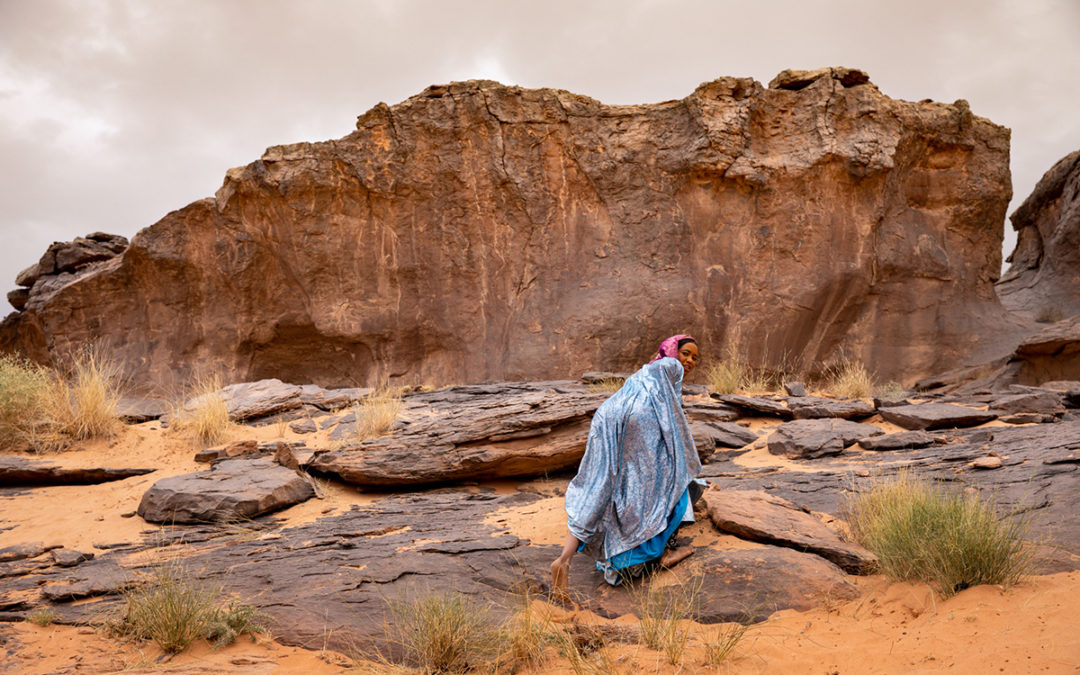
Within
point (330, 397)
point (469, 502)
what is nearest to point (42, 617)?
point (469, 502)

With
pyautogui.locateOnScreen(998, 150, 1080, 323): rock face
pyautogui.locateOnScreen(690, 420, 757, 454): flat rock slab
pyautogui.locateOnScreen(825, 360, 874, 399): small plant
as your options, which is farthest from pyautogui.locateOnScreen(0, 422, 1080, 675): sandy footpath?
pyautogui.locateOnScreen(998, 150, 1080, 323): rock face

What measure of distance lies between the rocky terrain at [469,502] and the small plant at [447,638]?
0.29 meters

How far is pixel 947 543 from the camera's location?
322 cm

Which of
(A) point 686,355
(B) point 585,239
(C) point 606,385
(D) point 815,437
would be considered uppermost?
(B) point 585,239

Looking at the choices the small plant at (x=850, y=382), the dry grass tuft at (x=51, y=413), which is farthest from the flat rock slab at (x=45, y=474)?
the small plant at (x=850, y=382)

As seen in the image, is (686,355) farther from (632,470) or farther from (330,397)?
(330,397)

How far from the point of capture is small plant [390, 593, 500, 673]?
9.89 ft

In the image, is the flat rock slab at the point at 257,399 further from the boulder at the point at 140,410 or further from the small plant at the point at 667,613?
the small plant at the point at 667,613

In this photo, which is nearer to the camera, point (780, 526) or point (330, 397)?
point (780, 526)

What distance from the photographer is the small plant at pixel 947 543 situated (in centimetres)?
317

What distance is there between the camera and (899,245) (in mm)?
12570

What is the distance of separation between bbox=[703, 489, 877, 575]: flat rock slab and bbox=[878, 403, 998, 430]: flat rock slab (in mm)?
Result: 3498

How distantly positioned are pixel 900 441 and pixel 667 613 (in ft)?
14.0

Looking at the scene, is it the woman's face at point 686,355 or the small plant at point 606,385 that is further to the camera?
the small plant at point 606,385
